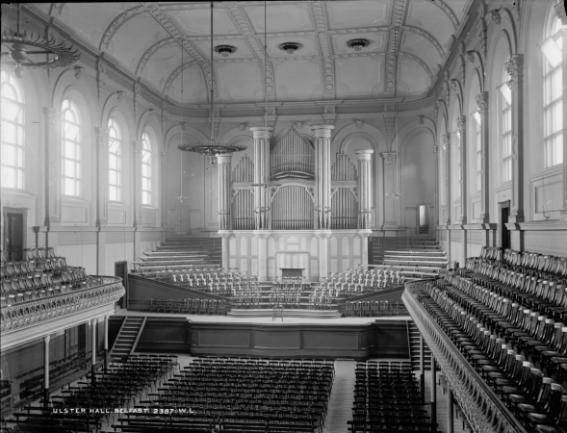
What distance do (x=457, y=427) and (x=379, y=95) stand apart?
16306 mm

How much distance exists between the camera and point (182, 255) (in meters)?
22.6

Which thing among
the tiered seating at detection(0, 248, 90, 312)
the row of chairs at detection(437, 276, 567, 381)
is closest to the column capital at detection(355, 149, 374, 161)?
the tiered seating at detection(0, 248, 90, 312)

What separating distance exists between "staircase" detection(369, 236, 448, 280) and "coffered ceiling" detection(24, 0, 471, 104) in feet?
20.7

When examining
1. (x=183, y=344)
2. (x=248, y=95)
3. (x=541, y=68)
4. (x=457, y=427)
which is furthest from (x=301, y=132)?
(x=457, y=427)

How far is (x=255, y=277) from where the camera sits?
22156 millimetres

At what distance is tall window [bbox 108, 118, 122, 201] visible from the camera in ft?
63.8

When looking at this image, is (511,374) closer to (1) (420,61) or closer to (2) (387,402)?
(2) (387,402)

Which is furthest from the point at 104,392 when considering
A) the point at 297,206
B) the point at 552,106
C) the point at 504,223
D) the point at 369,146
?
the point at 369,146

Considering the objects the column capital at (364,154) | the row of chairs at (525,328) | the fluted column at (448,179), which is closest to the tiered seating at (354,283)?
the fluted column at (448,179)

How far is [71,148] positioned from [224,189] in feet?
25.9

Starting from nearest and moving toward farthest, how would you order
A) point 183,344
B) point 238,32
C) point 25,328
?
point 25,328 → point 183,344 → point 238,32

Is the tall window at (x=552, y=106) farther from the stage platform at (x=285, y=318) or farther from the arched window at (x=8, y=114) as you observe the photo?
the arched window at (x=8, y=114)

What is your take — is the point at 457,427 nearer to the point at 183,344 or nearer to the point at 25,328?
the point at 25,328

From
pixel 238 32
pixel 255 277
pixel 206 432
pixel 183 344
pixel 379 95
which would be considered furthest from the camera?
pixel 379 95
